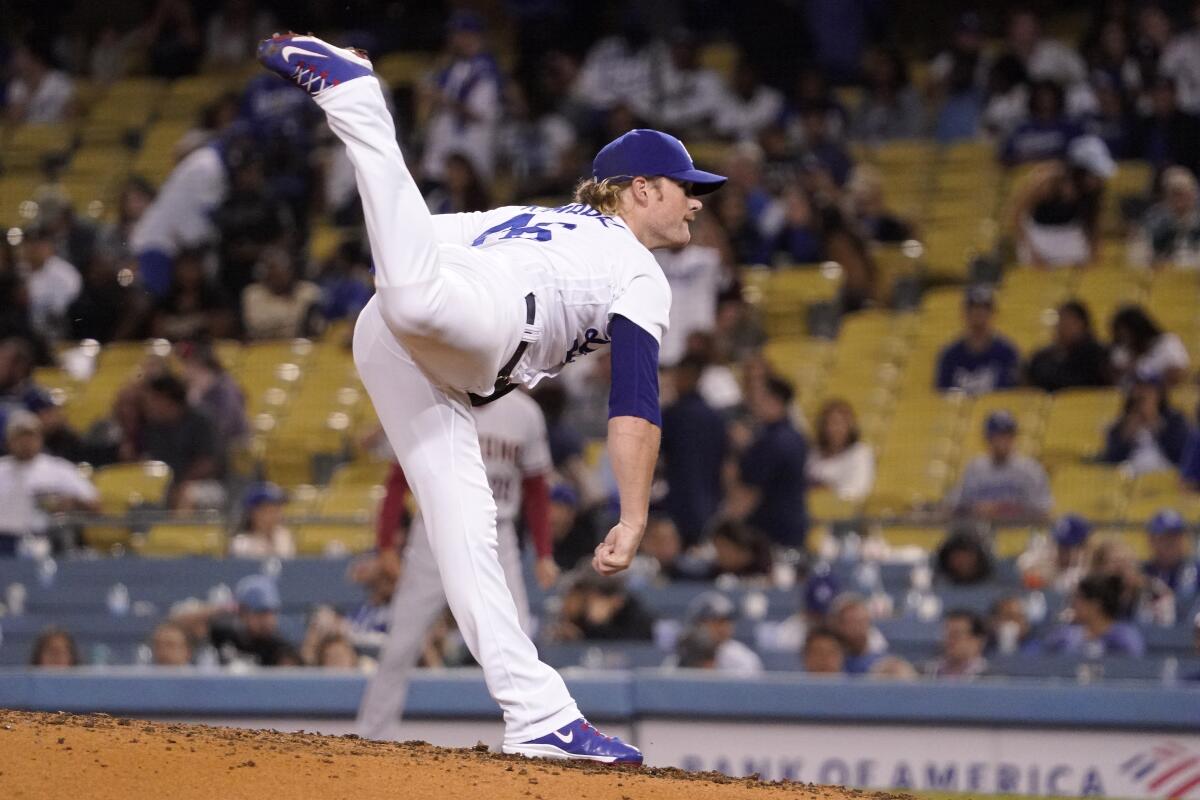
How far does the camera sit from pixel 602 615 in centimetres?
877

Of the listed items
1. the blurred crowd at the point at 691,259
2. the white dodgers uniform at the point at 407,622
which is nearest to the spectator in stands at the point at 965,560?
the blurred crowd at the point at 691,259

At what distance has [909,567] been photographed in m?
9.32

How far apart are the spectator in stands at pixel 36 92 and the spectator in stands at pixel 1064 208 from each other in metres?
9.07

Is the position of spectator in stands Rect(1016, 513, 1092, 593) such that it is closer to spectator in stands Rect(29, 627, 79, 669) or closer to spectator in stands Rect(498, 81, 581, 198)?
spectator in stands Rect(29, 627, 79, 669)

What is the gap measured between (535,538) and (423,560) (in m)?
0.84

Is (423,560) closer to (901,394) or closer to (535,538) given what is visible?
(535,538)

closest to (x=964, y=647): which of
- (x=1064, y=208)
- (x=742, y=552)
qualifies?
(x=742, y=552)

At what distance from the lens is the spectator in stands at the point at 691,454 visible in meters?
9.74

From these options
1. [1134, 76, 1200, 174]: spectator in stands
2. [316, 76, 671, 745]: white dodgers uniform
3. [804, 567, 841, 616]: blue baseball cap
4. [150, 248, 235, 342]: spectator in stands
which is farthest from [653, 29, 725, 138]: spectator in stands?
[316, 76, 671, 745]: white dodgers uniform

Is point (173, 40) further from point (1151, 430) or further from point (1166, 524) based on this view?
point (1166, 524)

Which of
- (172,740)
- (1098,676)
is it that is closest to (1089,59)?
(1098,676)

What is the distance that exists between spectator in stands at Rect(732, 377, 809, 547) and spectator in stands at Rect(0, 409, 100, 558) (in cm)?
411

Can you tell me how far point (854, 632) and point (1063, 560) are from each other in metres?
1.34

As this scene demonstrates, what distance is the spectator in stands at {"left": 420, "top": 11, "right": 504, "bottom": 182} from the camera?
13.5m
